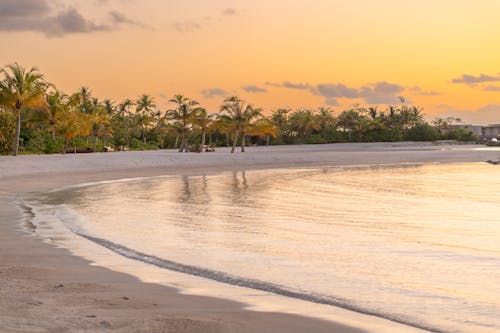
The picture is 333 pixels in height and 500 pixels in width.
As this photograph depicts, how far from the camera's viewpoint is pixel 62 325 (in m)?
5.66

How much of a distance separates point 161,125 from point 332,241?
77830 millimetres

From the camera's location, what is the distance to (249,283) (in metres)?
8.20

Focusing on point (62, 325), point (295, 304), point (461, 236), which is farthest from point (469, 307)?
point (461, 236)

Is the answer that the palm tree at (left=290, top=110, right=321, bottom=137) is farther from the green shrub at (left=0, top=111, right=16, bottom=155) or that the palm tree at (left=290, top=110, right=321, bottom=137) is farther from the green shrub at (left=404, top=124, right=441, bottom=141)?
the green shrub at (left=0, top=111, right=16, bottom=155)

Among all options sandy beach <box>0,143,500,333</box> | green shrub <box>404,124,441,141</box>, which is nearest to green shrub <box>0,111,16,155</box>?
sandy beach <box>0,143,500,333</box>

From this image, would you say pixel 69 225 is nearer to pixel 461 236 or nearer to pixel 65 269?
pixel 65 269

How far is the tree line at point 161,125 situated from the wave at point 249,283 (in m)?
37.1

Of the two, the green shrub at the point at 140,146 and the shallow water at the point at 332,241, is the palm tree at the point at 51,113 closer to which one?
the green shrub at the point at 140,146

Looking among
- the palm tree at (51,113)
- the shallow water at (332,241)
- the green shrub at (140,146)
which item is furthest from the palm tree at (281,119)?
the shallow water at (332,241)

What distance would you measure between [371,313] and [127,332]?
8.25 feet

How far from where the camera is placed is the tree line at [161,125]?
48.4 metres

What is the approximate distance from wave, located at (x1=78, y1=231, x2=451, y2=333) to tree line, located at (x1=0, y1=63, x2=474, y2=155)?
3713 centimetres

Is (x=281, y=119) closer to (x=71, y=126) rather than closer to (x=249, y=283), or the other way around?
(x=71, y=126)

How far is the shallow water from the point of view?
745 centimetres
